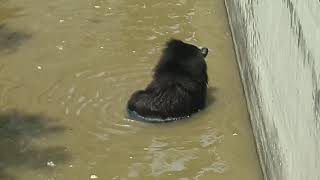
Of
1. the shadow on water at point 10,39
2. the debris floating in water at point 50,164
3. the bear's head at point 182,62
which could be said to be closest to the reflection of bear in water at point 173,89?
the bear's head at point 182,62

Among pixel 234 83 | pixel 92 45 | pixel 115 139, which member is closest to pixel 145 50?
pixel 92 45

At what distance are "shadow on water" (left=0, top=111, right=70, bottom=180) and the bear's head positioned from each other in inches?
44.6

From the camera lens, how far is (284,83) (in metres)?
4.85

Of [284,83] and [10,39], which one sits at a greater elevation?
[284,83]

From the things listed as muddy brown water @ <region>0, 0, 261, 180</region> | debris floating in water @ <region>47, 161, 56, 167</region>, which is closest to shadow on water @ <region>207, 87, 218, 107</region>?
muddy brown water @ <region>0, 0, 261, 180</region>

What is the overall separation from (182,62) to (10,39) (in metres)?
2.68

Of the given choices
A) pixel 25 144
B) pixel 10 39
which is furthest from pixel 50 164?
pixel 10 39

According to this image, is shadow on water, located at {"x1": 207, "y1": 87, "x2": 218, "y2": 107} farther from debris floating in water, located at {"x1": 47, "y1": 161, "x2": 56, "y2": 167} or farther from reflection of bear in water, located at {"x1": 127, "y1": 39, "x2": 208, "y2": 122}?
debris floating in water, located at {"x1": 47, "y1": 161, "x2": 56, "y2": 167}

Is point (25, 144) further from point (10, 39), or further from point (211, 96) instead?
point (10, 39)

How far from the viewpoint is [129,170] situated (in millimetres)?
6176

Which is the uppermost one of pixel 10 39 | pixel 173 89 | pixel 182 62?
pixel 182 62

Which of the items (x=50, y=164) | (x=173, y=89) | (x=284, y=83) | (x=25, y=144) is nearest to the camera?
(x=284, y=83)

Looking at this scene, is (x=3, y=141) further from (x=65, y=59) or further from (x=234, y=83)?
(x=234, y=83)

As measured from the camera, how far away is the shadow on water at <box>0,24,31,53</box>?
8.38 metres
